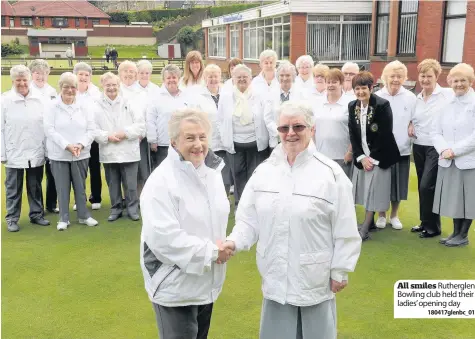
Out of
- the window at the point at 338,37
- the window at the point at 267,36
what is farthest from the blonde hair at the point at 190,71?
the window at the point at 267,36

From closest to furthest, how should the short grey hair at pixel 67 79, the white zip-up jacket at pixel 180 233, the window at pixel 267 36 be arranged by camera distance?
the white zip-up jacket at pixel 180 233
the short grey hair at pixel 67 79
the window at pixel 267 36

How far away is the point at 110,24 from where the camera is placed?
5353 centimetres

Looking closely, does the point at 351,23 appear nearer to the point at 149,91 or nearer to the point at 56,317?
the point at 149,91

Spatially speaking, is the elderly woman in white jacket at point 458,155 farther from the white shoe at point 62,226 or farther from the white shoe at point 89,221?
the white shoe at point 62,226

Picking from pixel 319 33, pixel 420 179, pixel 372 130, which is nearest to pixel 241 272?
pixel 372 130

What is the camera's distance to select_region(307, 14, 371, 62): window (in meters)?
20.9

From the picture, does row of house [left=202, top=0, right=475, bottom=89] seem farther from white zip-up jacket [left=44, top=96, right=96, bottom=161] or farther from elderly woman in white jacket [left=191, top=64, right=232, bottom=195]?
white zip-up jacket [left=44, top=96, right=96, bottom=161]

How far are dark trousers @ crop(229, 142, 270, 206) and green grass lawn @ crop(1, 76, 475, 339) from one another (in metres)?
1.38

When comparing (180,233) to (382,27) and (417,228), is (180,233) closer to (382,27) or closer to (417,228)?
(417,228)

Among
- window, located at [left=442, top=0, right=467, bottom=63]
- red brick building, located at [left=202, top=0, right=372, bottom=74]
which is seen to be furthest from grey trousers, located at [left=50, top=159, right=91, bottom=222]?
red brick building, located at [left=202, top=0, right=372, bottom=74]

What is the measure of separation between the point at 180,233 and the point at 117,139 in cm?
369

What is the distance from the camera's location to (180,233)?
233 centimetres

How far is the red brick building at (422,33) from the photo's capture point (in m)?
12.1

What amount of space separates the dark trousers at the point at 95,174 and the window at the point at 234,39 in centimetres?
2436
